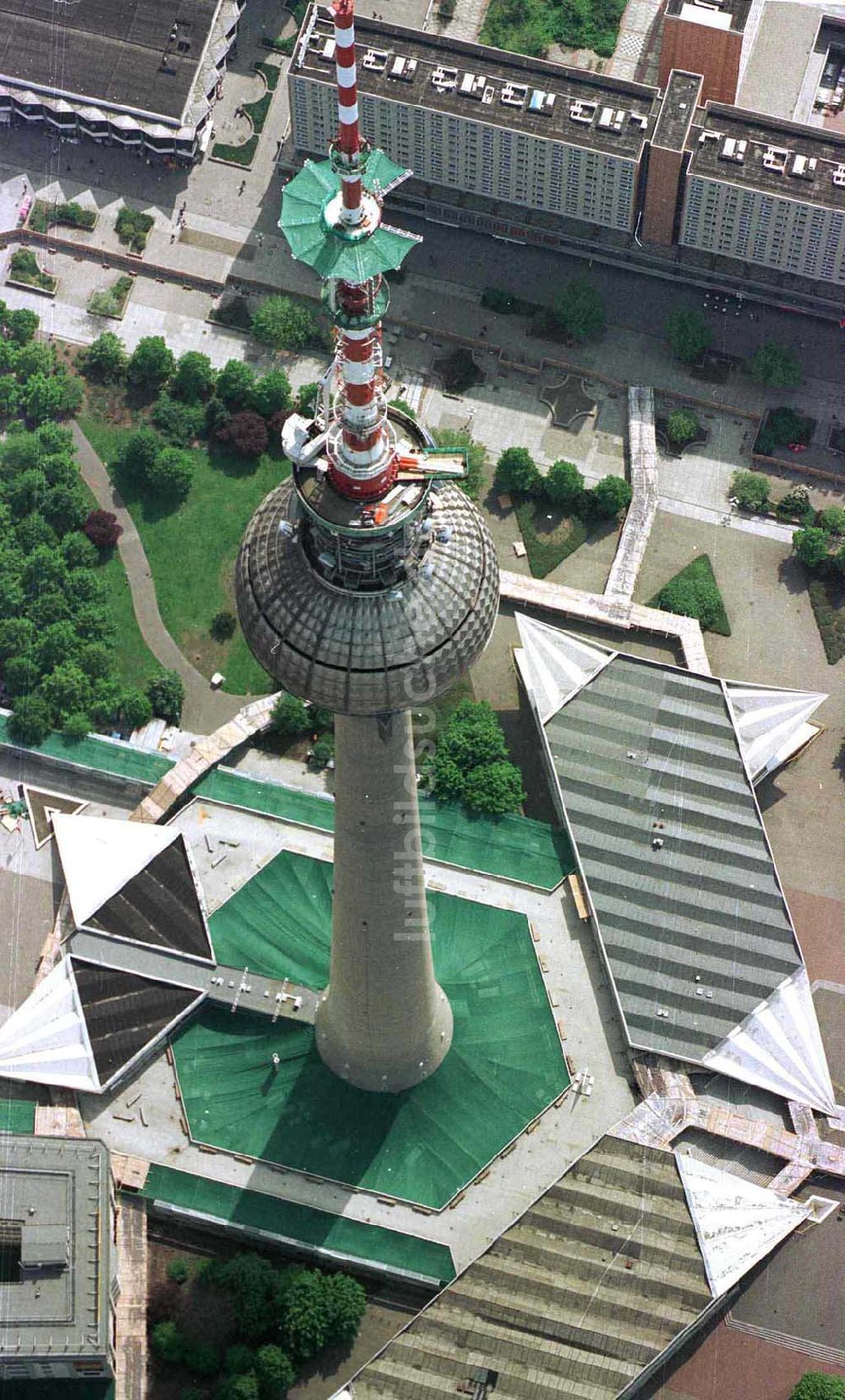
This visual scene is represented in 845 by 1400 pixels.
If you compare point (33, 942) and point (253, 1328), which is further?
point (33, 942)

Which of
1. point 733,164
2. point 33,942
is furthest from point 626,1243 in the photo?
point 733,164

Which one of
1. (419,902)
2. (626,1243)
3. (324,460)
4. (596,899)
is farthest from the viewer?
(596,899)

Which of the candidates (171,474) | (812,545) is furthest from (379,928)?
(812,545)

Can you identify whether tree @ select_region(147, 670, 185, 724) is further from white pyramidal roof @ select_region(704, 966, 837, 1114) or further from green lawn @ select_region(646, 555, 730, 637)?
white pyramidal roof @ select_region(704, 966, 837, 1114)

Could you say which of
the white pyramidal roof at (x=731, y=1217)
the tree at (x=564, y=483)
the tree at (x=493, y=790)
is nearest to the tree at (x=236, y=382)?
the tree at (x=564, y=483)

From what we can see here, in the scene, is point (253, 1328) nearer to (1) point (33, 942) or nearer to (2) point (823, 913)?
(1) point (33, 942)

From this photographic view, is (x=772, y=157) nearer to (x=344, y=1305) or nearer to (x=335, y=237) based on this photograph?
(x=335, y=237)
